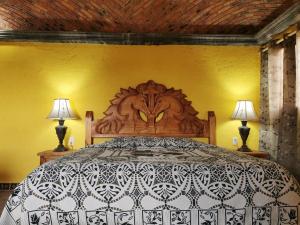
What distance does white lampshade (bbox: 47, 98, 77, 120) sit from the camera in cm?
395

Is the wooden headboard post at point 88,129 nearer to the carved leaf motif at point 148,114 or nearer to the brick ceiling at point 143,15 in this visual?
the carved leaf motif at point 148,114

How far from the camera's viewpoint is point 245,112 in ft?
13.4

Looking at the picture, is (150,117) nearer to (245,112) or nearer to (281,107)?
(245,112)

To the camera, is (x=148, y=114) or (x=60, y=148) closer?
(x=60, y=148)

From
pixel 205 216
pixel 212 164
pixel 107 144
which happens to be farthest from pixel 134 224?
pixel 107 144

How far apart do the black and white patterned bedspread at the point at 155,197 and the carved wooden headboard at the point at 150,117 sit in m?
2.04

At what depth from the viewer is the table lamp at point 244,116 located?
4.06m

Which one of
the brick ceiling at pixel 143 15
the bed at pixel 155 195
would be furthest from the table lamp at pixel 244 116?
the bed at pixel 155 195

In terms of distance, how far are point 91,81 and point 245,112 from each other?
216 centimetres

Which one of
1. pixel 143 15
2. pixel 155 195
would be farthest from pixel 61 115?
pixel 155 195

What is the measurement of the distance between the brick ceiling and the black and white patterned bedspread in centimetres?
203

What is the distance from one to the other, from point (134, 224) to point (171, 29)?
287 cm

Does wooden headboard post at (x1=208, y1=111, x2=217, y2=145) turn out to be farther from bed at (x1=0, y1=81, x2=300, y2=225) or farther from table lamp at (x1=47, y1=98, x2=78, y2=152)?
bed at (x1=0, y1=81, x2=300, y2=225)

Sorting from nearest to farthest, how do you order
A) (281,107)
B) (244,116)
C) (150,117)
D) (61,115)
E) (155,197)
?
(155,197)
(281,107)
(61,115)
(244,116)
(150,117)
